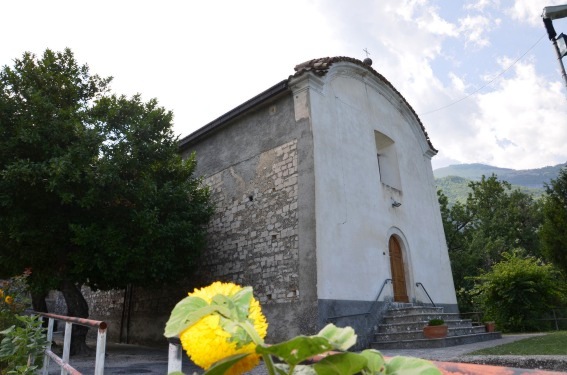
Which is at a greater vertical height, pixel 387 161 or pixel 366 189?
pixel 387 161

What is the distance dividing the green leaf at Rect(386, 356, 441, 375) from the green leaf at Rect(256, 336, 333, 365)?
0.39 ft

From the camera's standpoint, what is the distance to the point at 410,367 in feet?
1.98

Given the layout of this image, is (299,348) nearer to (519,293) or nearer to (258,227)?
(258,227)

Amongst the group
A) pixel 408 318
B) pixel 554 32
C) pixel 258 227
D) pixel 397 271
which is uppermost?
pixel 554 32

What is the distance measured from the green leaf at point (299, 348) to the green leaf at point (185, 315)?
123 mm

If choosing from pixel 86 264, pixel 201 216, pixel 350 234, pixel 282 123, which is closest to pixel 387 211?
pixel 350 234

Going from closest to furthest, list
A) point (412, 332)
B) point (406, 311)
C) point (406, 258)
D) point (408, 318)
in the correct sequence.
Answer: point (412, 332) < point (408, 318) < point (406, 311) < point (406, 258)

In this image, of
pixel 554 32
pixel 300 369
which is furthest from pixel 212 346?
pixel 554 32

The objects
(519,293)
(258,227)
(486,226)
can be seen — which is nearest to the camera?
(258,227)

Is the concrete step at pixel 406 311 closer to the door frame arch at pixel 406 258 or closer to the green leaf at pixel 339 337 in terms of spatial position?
the door frame arch at pixel 406 258

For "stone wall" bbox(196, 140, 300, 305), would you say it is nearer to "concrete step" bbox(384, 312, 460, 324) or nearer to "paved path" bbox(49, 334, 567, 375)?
"paved path" bbox(49, 334, 567, 375)

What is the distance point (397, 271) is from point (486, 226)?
18.4m

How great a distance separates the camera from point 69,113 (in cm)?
825

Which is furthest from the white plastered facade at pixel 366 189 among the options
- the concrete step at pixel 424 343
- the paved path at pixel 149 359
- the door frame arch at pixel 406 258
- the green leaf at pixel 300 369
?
the green leaf at pixel 300 369
